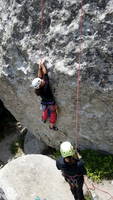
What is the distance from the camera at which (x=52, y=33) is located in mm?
11500

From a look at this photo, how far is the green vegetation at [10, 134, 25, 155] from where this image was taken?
16794mm

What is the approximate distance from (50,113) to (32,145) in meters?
3.52

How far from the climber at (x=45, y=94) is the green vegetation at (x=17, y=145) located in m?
4.01

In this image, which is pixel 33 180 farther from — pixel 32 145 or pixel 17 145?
pixel 17 145

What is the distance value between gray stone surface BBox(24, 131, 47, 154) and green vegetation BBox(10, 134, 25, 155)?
1.51ft

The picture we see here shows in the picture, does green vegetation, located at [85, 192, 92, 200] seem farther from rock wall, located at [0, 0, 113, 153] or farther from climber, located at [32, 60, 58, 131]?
climber, located at [32, 60, 58, 131]

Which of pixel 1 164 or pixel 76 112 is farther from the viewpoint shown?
pixel 1 164

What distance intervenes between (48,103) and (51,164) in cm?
205

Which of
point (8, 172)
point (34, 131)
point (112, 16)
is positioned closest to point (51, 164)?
point (8, 172)

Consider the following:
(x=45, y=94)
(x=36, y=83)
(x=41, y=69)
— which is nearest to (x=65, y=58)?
(x=41, y=69)

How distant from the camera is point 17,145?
1700cm

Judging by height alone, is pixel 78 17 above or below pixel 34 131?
above

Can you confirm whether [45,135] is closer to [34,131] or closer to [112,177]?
[34,131]

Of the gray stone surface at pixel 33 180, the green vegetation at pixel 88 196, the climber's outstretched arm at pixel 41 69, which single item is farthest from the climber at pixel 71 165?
the climber's outstretched arm at pixel 41 69
